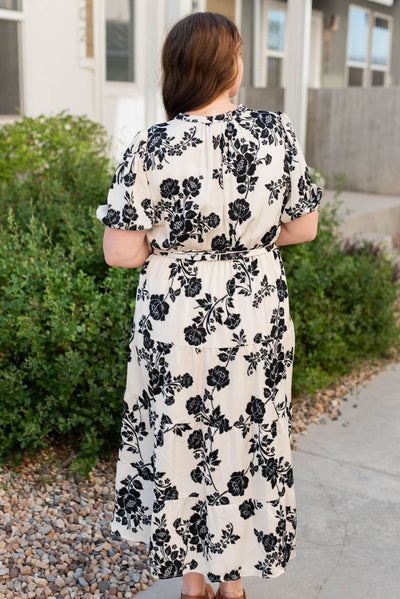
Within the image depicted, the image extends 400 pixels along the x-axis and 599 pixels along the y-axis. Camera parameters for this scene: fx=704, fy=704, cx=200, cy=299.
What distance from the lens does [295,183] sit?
1.99 metres

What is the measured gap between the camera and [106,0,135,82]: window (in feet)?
25.1

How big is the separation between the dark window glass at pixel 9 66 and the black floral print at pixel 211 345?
194 inches

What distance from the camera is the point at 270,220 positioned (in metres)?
2.00

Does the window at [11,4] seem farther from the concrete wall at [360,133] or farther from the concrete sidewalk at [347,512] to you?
the concrete wall at [360,133]

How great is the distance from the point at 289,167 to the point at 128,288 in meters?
1.82

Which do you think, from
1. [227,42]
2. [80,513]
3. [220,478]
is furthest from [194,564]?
[227,42]

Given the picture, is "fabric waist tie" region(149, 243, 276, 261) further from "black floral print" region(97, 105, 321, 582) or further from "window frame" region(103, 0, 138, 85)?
"window frame" region(103, 0, 138, 85)

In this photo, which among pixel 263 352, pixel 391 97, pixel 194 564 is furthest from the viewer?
pixel 391 97

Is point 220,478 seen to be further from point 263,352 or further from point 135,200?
point 135,200

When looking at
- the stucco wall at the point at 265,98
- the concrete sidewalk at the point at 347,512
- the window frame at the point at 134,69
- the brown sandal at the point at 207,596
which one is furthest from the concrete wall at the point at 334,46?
the brown sandal at the point at 207,596

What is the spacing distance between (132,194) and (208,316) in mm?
402

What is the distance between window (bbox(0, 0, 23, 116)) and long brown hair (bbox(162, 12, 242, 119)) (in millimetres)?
4700

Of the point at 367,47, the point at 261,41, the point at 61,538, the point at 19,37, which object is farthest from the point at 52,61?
the point at 367,47

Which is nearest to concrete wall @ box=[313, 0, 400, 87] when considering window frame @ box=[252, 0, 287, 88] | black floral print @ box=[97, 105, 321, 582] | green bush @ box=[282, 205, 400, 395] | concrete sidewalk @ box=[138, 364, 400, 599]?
window frame @ box=[252, 0, 287, 88]
